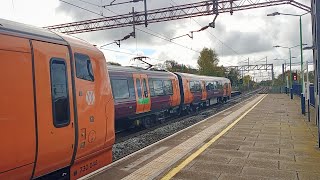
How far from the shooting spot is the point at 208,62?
72.5 metres

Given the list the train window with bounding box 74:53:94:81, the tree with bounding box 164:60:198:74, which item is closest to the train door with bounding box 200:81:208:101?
the train window with bounding box 74:53:94:81

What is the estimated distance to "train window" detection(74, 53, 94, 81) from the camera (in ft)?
19.9

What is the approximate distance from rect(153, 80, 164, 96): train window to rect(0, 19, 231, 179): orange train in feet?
36.3

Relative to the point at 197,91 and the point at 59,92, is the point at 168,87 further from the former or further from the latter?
the point at 59,92

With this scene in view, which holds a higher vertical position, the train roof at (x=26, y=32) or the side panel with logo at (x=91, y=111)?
the train roof at (x=26, y=32)

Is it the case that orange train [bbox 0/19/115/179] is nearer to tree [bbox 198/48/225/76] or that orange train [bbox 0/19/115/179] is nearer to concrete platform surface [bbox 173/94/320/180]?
concrete platform surface [bbox 173/94/320/180]

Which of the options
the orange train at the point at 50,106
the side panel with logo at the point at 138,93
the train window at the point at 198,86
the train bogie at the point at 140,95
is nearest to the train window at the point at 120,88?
the train bogie at the point at 140,95

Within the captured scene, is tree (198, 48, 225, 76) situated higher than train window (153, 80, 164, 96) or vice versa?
tree (198, 48, 225, 76)

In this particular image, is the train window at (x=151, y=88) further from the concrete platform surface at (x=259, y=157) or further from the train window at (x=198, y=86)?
the train window at (x=198, y=86)

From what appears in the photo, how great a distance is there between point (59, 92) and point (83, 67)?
3.30ft

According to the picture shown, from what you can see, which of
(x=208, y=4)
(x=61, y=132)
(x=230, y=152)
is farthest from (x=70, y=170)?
(x=208, y=4)

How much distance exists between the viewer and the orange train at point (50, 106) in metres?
4.34

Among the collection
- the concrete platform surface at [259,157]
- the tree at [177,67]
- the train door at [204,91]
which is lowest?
the concrete platform surface at [259,157]

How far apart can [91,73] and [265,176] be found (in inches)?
151
